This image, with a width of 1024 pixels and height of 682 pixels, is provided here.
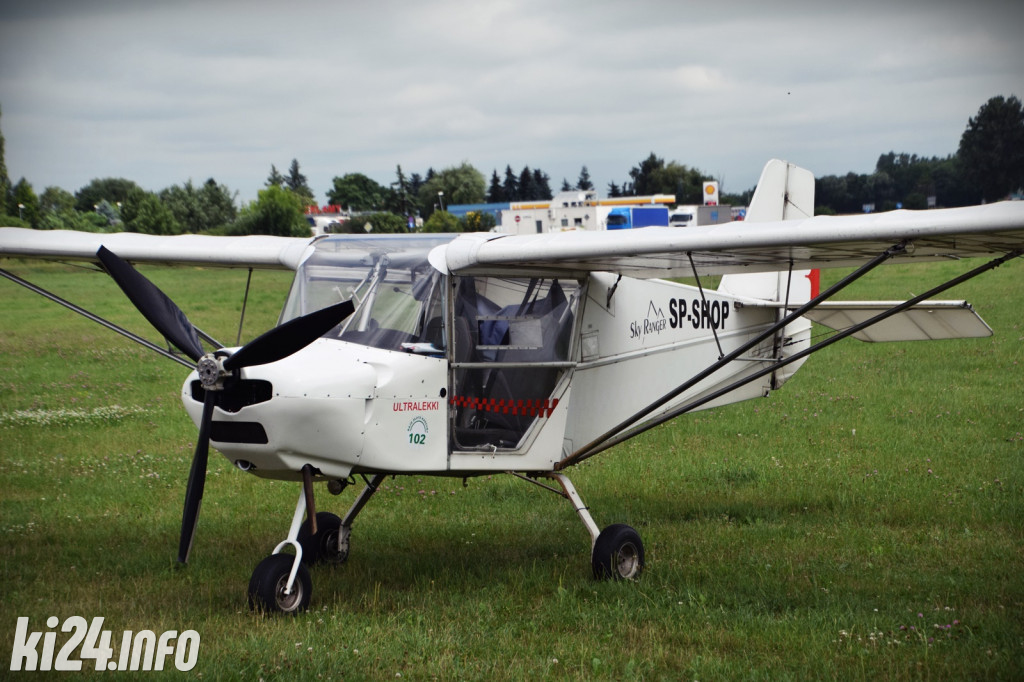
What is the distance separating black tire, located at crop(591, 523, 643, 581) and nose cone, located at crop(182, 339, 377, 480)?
6.99ft

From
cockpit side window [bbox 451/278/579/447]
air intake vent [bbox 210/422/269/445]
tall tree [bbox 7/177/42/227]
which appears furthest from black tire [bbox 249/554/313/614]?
tall tree [bbox 7/177/42/227]

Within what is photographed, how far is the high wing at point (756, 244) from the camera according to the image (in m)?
6.15

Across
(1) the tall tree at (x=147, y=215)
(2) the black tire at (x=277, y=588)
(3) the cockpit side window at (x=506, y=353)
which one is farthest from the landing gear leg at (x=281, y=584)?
(1) the tall tree at (x=147, y=215)

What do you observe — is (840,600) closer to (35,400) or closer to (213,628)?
(213,628)

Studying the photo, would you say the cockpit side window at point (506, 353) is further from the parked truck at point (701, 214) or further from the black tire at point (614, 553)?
the parked truck at point (701, 214)

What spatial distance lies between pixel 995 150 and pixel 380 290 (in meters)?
51.6

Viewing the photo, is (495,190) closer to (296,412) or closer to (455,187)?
(455,187)

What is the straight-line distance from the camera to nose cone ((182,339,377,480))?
6.20m

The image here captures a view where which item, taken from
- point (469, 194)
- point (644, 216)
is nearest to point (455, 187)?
point (469, 194)

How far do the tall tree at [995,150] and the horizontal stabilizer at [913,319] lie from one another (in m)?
39.1

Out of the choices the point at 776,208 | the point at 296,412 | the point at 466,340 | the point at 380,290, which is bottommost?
the point at 296,412

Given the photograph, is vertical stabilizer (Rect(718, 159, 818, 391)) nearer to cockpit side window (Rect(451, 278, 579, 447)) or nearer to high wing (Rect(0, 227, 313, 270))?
cockpit side window (Rect(451, 278, 579, 447))

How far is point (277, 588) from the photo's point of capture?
Result: 6438 millimetres

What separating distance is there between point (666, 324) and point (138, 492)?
5.90m
